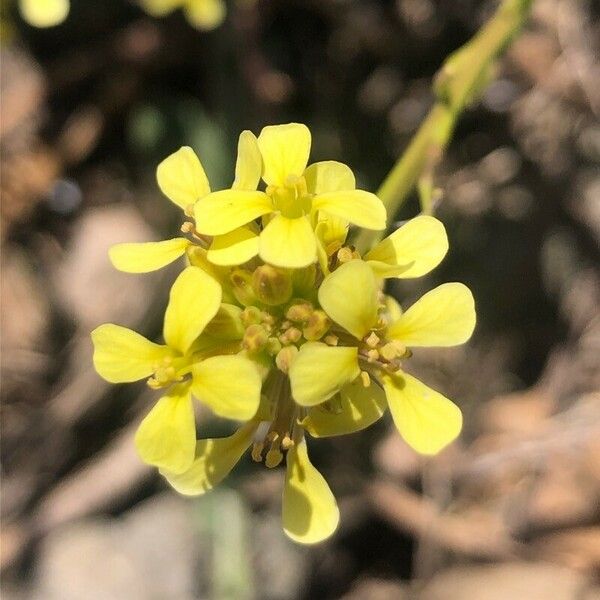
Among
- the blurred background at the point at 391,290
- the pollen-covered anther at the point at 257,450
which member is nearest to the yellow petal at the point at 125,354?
the pollen-covered anther at the point at 257,450

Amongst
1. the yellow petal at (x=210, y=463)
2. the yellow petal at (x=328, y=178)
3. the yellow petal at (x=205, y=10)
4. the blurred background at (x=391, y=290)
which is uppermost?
the yellow petal at (x=328, y=178)

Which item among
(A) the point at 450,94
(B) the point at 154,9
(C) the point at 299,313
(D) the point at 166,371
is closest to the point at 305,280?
(C) the point at 299,313

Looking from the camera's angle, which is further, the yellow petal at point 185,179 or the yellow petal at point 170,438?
the yellow petal at point 185,179

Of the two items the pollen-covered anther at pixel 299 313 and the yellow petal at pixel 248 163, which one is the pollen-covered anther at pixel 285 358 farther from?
the yellow petal at pixel 248 163

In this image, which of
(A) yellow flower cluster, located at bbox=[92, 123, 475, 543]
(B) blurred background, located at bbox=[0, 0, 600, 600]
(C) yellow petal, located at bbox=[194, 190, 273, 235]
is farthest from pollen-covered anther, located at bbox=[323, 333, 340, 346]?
(B) blurred background, located at bbox=[0, 0, 600, 600]

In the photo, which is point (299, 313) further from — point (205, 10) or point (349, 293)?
point (205, 10)

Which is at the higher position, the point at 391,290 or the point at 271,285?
the point at 271,285
